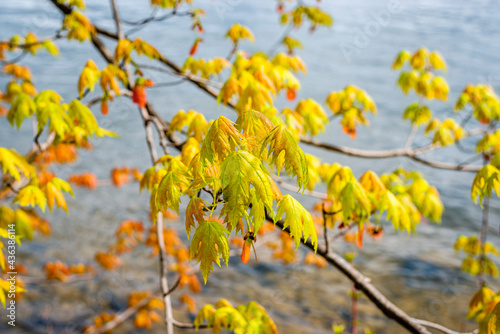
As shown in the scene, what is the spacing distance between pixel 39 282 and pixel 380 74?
12145 mm

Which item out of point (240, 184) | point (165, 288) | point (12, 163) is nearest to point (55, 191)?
point (12, 163)

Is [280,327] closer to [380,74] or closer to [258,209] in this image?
[258,209]

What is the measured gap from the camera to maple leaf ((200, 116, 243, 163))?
1.39 metres

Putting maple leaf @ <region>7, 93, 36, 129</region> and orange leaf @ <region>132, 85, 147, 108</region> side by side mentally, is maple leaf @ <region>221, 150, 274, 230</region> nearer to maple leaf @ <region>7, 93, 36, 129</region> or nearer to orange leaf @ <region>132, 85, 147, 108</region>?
orange leaf @ <region>132, 85, 147, 108</region>

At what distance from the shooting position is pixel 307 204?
7641 mm

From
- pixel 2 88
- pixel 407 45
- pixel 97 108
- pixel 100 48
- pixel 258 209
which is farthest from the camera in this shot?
pixel 407 45

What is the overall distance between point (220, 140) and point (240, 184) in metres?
0.22

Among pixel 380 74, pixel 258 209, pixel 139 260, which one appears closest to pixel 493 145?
pixel 258 209

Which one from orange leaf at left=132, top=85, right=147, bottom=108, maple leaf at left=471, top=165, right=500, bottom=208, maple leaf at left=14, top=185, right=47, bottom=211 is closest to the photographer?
maple leaf at left=471, top=165, right=500, bottom=208

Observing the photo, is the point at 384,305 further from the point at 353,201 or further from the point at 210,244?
the point at 210,244

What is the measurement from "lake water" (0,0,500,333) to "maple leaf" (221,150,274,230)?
410cm

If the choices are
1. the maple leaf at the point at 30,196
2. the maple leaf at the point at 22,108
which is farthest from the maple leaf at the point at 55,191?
the maple leaf at the point at 22,108

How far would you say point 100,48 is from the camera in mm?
3715

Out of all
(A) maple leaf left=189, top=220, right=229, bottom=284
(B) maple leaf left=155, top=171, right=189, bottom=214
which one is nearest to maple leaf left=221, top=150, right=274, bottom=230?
(A) maple leaf left=189, top=220, right=229, bottom=284
